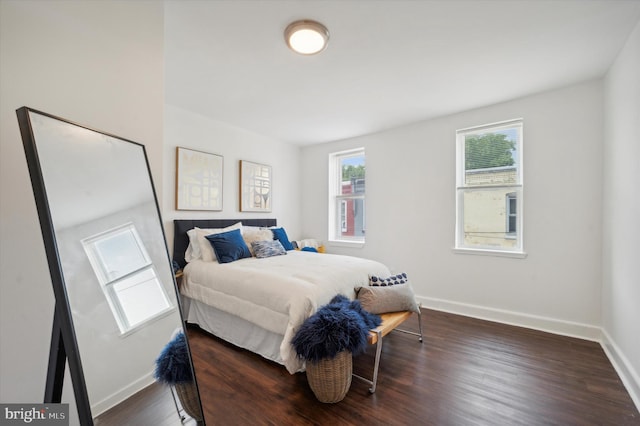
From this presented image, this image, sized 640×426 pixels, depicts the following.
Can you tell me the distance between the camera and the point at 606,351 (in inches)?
91.8

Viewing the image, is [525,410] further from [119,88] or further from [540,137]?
[119,88]

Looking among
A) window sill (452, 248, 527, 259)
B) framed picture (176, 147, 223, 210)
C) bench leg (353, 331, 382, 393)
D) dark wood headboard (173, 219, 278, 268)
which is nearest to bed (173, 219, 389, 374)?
dark wood headboard (173, 219, 278, 268)

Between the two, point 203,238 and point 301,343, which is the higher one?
point 203,238

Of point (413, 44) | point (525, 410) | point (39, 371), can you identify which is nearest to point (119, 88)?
point (39, 371)

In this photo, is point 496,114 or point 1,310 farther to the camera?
point 496,114

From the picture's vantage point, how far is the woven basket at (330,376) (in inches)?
65.1

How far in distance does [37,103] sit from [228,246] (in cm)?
210

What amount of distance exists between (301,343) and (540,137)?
10.4ft

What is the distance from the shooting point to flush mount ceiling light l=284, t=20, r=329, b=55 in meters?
1.79

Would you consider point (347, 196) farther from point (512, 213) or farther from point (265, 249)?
point (512, 213)

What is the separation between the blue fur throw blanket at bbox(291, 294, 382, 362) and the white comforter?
15cm

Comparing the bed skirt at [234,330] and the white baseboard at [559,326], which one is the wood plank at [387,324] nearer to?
the bed skirt at [234,330]

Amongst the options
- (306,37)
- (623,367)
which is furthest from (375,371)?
(306,37)

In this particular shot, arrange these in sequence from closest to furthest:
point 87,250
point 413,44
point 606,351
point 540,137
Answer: point 87,250
point 413,44
point 606,351
point 540,137
